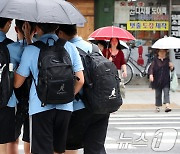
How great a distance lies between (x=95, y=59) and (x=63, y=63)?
0.46 m

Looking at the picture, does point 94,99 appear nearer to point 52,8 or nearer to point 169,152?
point 52,8

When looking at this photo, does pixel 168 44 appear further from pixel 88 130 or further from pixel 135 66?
pixel 88 130

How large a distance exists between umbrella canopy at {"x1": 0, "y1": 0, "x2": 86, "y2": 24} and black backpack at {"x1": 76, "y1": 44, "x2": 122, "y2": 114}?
0.44 metres

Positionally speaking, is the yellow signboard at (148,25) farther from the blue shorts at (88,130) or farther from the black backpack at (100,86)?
the black backpack at (100,86)

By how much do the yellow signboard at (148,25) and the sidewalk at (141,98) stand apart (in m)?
2.01

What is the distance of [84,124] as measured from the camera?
16.4 ft

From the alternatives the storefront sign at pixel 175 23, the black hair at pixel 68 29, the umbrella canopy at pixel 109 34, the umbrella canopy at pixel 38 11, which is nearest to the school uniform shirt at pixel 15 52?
the umbrella canopy at pixel 38 11

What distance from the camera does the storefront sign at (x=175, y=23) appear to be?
18391mm

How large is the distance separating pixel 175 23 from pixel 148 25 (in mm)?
1013

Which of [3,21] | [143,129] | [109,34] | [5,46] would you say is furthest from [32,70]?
[143,129]

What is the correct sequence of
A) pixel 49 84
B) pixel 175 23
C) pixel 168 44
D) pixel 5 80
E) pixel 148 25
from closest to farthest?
1. pixel 49 84
2. pixel 5 80
3. pixel 168 44
4. pixel 148 25
5. pixel 175 23

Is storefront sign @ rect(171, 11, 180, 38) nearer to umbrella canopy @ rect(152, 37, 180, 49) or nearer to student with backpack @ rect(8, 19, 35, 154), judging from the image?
umbrella canopy @ rect(152, 37, 180, 49)

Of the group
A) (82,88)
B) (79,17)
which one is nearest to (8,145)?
(82,88)

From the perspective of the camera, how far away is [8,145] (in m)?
5.18
